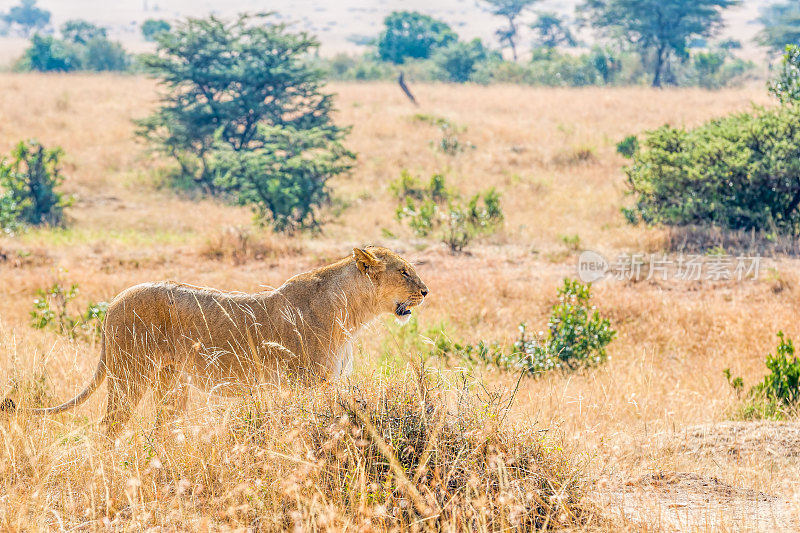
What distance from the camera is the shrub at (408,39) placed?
45031 millimetres

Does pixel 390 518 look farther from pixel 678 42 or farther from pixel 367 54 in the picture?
pixel 367 54

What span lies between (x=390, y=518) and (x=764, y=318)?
6.55m

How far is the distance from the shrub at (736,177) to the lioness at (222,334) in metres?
9.15

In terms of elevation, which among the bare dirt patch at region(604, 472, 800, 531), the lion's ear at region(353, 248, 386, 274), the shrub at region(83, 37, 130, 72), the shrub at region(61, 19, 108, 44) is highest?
the shrub at region(61, 19, 108, 44)

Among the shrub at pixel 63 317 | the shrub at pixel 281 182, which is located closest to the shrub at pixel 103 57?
the shrub at pixel 281 182

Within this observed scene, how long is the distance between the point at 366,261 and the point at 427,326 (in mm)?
3833

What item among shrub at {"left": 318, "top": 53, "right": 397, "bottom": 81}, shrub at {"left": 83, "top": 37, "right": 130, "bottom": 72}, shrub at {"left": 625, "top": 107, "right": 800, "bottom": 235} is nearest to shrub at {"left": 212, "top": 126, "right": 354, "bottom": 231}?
shrub at {"left": 625, "top": 107, "right": 800, "bottom": 235}

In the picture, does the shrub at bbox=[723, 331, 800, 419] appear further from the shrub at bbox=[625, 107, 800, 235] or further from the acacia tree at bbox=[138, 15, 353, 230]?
the acacia tree at bbox=[138, 15, 353, 230]

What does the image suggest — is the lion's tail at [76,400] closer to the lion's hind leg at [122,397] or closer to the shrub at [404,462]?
the lion's hind leg at [122,397]

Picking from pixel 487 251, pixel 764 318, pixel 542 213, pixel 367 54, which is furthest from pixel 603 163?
pixel 367 54

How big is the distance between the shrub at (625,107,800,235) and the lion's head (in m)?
8.94

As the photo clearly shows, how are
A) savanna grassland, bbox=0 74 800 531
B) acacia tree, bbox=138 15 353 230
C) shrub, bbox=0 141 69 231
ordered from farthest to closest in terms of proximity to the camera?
acacia tree, bbox=138 15 353 230, shrub, bbox=0 141 69 231, savanna grassland, bbox=0 74 800 531

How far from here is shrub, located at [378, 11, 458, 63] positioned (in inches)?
1773

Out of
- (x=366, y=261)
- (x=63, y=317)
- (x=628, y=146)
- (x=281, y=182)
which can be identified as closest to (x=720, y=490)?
(x=366, y=261)
